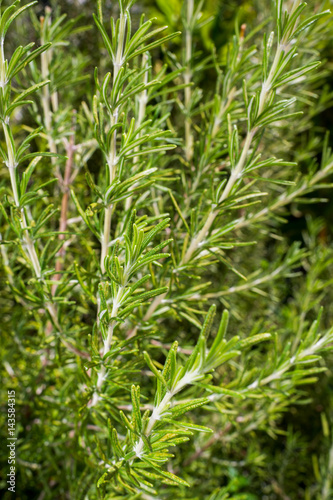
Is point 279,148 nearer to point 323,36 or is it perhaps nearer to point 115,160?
point 323,36

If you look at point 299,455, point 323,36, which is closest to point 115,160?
point 323,36

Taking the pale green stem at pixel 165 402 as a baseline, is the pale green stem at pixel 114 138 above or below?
above

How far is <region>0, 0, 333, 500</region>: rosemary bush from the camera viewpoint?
1.12ft

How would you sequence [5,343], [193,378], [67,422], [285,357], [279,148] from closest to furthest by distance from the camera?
[193,378] → [285,357] → [67,422] → [5,343] → [279,148]

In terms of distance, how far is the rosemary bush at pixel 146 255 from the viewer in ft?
1.12

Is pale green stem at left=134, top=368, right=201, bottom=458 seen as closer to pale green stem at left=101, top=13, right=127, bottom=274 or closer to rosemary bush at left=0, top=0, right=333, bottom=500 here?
rosemary bush at left=0, top=0, right=333, bottom=500

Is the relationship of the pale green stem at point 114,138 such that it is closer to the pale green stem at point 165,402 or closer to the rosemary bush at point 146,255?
the rosemary bush at point 146,255

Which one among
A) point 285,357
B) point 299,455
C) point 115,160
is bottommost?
point 299,455

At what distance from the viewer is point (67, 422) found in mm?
597

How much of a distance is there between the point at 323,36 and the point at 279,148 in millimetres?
262

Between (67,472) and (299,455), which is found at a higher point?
(67,472)

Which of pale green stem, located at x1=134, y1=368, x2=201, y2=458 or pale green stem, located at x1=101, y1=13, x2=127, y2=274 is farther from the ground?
pale green stem, located at x1=101, y1=13, x2=127, y2=274

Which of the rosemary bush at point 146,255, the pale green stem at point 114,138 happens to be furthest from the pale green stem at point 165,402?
A: the pale green stem at point 114,138

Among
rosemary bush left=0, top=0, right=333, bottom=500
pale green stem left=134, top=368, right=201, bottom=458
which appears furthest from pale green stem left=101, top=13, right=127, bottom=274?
pale green stem left=134, top=368, right=201, bottom=458
